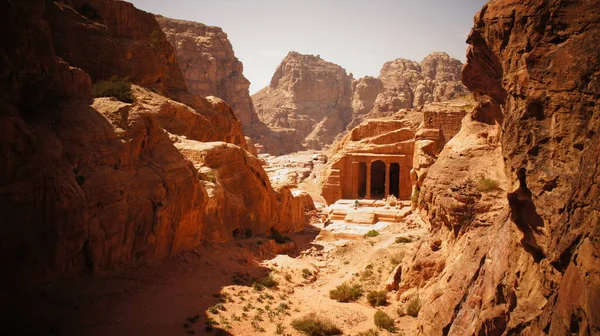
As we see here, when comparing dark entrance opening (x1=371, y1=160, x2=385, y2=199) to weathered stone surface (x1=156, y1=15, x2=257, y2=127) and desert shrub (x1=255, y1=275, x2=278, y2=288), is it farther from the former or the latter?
weathered stone surface (x1=156, y1=15, x2=257, y2=127)

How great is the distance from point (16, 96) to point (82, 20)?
1467cm

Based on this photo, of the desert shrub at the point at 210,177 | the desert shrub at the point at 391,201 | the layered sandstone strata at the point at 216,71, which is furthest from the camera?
the layered sandstone strata at the point at 216,71

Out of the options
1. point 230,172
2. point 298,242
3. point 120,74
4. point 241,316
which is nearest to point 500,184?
point 241,316

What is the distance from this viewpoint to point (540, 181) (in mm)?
5754

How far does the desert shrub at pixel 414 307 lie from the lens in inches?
540

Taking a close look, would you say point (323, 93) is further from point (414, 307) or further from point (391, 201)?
point (414, 307)

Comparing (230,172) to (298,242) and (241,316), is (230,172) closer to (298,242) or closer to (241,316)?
(298,242)

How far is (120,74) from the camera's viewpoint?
2620 centimetres

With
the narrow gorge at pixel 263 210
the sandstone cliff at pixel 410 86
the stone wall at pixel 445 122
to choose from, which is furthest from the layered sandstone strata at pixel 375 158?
the sandstone cliff at pixel 410 86

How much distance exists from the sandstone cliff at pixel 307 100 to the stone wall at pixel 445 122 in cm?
7563

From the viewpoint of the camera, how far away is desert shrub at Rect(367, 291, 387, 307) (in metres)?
15.7

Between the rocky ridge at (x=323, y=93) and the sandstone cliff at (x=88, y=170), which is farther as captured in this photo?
the rocky ridge at (x=323, y=93)

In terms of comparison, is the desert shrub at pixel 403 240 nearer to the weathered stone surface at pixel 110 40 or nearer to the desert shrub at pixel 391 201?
the desert shrub at pixel 391 201

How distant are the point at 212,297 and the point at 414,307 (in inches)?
286
